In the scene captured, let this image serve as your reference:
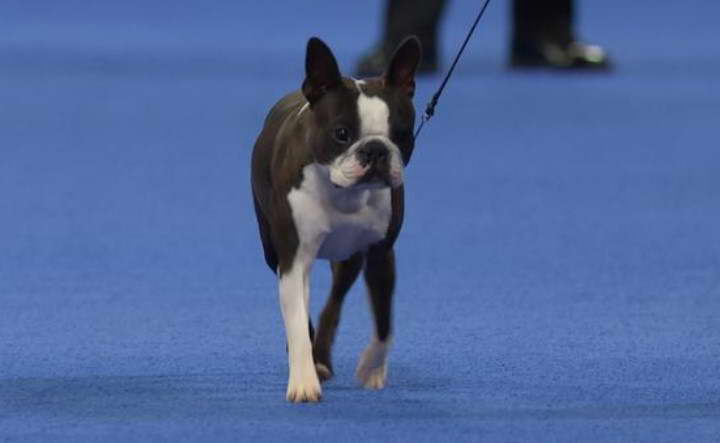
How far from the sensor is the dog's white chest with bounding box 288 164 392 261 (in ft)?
12.3

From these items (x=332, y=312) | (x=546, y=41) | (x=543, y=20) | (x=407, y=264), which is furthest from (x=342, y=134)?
(x=546, y=41)

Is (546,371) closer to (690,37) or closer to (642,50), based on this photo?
(642,50)

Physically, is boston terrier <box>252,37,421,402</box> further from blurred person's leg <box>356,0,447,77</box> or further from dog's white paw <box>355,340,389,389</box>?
blurred person's leg <box>356,0,447,77</box>

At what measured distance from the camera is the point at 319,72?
12.1 feet

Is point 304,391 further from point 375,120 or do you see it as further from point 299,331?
point 375,120

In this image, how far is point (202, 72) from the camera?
12.0 m

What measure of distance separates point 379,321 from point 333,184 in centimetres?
45

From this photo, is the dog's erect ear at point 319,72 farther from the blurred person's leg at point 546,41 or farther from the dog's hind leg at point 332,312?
the blurred person's leg at point 546,41

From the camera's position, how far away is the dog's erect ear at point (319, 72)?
3684 millimetres

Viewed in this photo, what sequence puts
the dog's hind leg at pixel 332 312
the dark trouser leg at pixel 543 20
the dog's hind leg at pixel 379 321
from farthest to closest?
1. the dark trouser leg at pixel 543 20
2. the dog's hind leg at pixel 332 312
3. the dog's hind leg at pixel 379 321

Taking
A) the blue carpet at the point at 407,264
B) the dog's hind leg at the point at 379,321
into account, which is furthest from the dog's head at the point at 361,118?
the blue carpet at the point at 407,264

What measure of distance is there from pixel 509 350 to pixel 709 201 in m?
2.97

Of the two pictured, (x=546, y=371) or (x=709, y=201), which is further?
(x=709, y=201)

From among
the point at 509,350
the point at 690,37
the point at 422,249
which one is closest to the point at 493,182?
the point at 422,249
